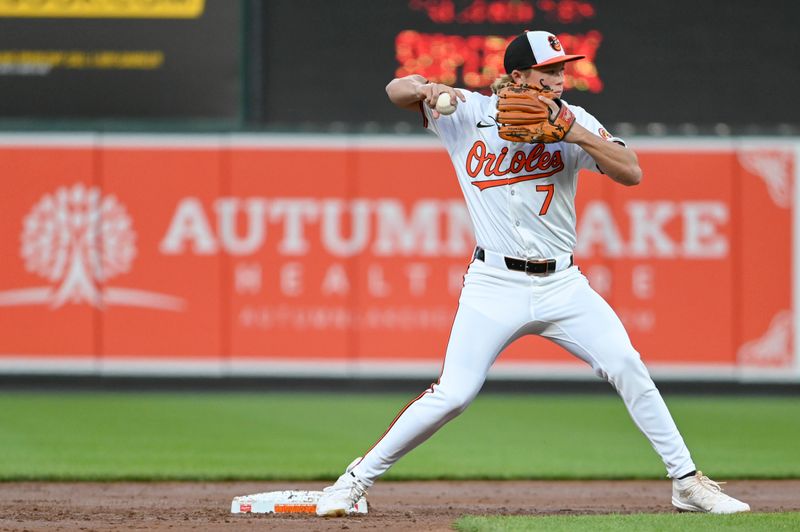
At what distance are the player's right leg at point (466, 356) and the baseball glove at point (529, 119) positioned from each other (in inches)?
20.2

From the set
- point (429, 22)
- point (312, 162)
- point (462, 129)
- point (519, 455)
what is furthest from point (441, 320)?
point (462, 129)

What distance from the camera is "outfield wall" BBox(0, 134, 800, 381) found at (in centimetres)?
1088

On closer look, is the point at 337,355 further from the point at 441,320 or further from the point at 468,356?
the point at 468,356

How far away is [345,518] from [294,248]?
6141 millimetres

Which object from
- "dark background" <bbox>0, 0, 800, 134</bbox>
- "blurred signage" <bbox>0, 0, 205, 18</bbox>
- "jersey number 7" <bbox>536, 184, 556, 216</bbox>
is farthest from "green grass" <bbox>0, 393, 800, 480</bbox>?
"blurred signage" <bbox>0, 0, 205, 18</bbox>

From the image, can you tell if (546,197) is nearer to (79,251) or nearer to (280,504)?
(280,504)

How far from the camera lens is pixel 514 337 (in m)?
4.89

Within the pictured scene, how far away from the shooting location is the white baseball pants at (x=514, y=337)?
15.7 feet

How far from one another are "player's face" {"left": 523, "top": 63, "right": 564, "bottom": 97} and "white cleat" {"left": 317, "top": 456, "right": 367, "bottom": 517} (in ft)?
4.87

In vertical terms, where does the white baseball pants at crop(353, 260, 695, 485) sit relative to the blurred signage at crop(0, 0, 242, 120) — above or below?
below

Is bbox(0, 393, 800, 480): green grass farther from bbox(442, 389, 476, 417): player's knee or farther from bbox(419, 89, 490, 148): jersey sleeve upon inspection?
bbox(419, 89, 490, 148): jersey sleeve

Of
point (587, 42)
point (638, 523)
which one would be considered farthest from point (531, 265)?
point (587, 42)

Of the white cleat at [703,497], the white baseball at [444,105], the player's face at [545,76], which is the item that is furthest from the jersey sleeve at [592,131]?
the white cleat at [703,497]

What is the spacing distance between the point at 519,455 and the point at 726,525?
10.4 ft
